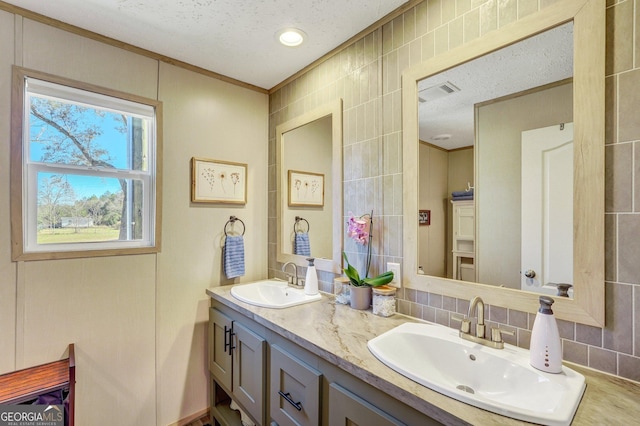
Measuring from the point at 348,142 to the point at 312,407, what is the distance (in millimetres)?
1328

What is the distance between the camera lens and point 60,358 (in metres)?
1.57

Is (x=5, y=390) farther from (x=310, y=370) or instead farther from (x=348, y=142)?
(x=348, y=142)

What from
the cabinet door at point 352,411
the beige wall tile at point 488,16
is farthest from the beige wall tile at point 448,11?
the cabinet door at point 352,411

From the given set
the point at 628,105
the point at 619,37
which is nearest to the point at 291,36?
the point at 619,37

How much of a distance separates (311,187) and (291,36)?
2.97ft

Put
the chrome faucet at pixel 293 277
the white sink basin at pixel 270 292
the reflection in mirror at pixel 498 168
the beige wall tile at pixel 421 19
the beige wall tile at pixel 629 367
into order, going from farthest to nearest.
Answer: 1. the chrome faucet at pixel 293 277
2. the white sink basin at pixel 270 292
3. the beige wall tile at pixel 421 19
4. the reflection in mirror at pixel 498 168
5. the beige wall tile at pixel 629 367

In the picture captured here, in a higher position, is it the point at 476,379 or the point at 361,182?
the point at 361,182

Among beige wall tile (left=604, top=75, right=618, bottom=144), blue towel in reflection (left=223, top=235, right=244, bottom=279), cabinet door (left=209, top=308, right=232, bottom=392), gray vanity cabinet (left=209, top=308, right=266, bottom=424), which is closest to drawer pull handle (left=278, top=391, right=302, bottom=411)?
gray vanity cabinet (left=209, top=308, right=266, bottom=424)

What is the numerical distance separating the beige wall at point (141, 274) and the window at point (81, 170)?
55mm

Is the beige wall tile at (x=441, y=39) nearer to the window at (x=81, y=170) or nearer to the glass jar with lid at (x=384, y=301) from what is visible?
the glass jar with lid at (x=384, y=301)

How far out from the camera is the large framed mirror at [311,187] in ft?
5.95

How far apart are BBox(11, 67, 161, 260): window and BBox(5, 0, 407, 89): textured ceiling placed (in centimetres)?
34

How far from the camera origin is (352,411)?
94 cm

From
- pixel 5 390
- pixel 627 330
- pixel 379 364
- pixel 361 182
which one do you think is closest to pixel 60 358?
pixel 5 390
